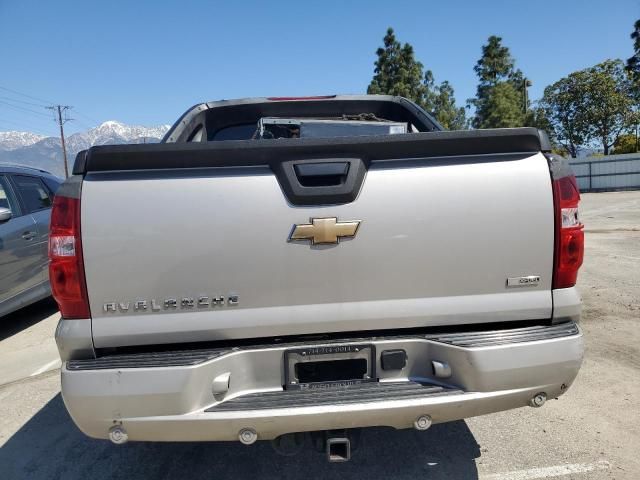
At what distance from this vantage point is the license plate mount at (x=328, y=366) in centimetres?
195

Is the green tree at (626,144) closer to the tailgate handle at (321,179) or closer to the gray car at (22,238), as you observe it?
the gray car at (22,238)

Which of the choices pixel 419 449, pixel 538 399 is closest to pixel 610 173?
pixel 419 449

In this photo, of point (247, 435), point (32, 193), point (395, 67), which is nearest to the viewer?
point (247, 435)

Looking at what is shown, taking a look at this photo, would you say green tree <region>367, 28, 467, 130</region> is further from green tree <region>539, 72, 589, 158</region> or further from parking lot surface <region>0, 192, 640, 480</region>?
parking lot surface <region>0, 192, 640, 480</region>

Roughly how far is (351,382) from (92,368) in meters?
1.08

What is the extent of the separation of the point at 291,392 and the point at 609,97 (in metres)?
40.6

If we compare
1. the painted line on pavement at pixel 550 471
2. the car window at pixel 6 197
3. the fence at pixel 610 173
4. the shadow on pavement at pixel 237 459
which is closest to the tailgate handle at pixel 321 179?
the shadow on pavement at pixel 237 459

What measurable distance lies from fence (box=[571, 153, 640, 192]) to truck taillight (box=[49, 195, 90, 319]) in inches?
1325

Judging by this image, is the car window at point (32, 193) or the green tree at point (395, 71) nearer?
the car window at point (32, 193)

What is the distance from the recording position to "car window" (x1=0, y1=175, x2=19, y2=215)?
5257 millimetres

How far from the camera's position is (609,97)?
3403cm

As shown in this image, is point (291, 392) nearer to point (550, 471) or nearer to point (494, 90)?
point (550, 471)

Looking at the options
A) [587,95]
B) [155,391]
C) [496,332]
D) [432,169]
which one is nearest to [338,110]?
[432,169]

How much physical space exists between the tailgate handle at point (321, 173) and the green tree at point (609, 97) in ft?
132
